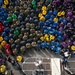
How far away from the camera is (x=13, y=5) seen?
1844cm

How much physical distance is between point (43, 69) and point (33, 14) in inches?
127

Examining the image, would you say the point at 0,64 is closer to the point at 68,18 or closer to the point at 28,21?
the point at 28,21

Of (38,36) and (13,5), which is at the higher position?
(13,5)

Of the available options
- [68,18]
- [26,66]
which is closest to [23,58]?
[26,66]

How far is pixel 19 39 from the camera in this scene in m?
17.8

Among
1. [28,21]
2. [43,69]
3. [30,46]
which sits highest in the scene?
[28,21]

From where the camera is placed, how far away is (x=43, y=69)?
17562 millimetres

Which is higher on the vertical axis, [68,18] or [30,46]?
[68,18]

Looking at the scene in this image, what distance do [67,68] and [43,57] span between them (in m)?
1.48

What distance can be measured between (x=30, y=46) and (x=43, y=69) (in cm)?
150

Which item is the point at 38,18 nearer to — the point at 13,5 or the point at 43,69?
the point at 13,5

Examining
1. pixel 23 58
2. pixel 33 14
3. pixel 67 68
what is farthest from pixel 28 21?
pixel 67 68

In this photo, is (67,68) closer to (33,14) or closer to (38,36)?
(38,36)

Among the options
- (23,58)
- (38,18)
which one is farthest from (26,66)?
(38,18)
